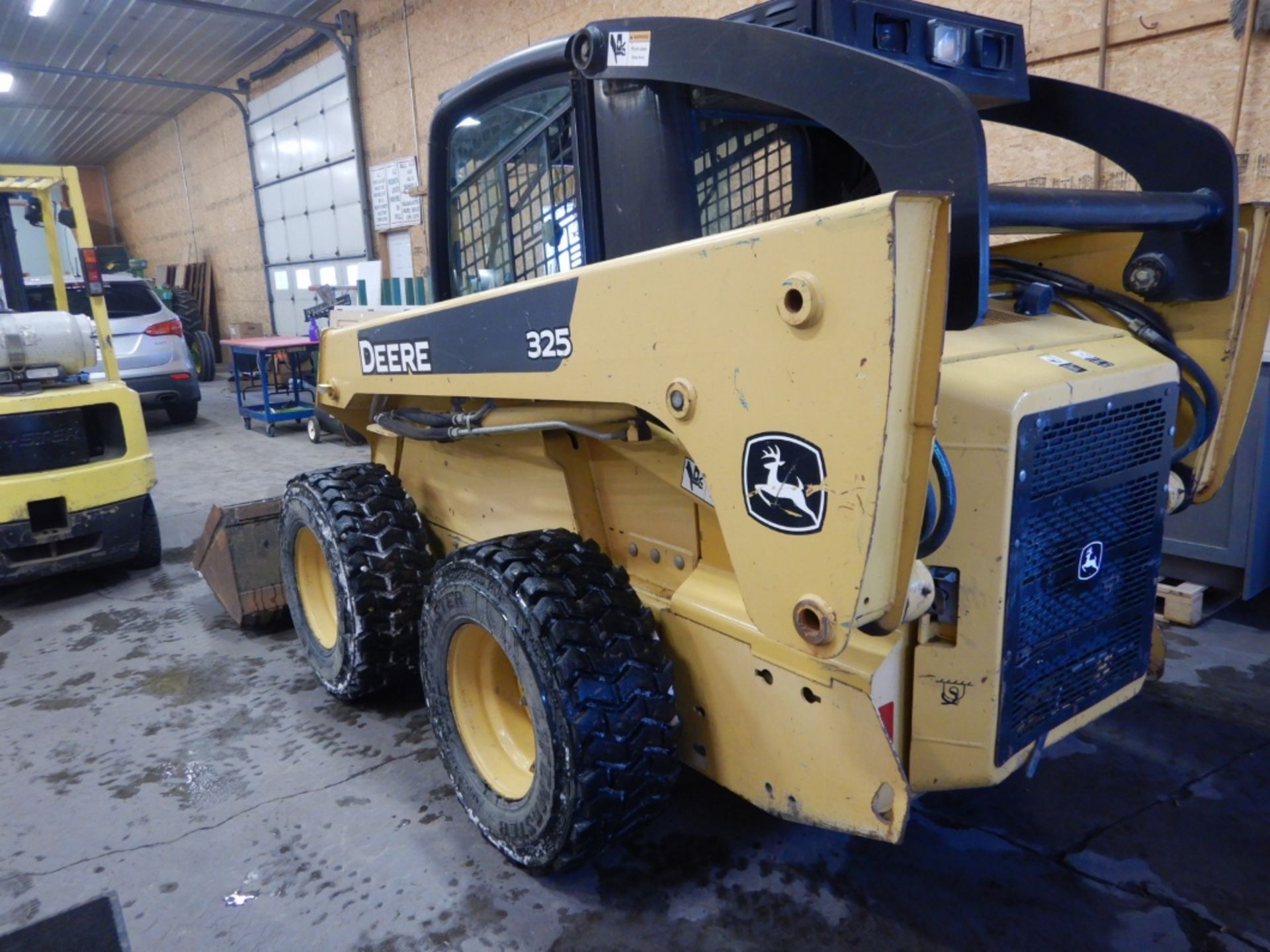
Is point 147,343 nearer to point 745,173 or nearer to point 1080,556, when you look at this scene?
point 745,173

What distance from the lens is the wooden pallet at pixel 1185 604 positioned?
3689 mm

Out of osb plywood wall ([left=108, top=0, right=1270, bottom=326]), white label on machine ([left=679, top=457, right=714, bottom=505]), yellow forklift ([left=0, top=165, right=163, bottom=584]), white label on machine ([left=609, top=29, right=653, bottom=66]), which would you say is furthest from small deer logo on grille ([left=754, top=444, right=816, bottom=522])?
yellow forklift ([left=0, top=165, right=163, bottom=584])

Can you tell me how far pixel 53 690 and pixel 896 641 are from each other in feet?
11.4

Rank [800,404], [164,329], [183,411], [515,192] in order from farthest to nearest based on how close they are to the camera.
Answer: [183,411] < [164,329] < [515,192] < [800,404]

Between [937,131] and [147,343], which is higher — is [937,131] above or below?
above

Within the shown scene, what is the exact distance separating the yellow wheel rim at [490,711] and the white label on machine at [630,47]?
1468 mm

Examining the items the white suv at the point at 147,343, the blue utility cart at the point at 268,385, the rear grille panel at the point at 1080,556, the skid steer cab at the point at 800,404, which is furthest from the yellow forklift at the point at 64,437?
the white suv at the point at 147,343

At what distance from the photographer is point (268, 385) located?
10.0 meters

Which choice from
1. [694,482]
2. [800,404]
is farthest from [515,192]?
[800,404]

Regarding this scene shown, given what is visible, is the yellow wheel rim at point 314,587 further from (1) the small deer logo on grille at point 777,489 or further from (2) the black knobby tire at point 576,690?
(1) the small deer logo on grille at point 777,489

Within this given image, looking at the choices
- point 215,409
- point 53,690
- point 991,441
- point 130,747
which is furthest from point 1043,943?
point 215,409

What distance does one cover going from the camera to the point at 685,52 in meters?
1.80

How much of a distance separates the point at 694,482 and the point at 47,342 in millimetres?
4278

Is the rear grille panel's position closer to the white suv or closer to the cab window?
the cab window
